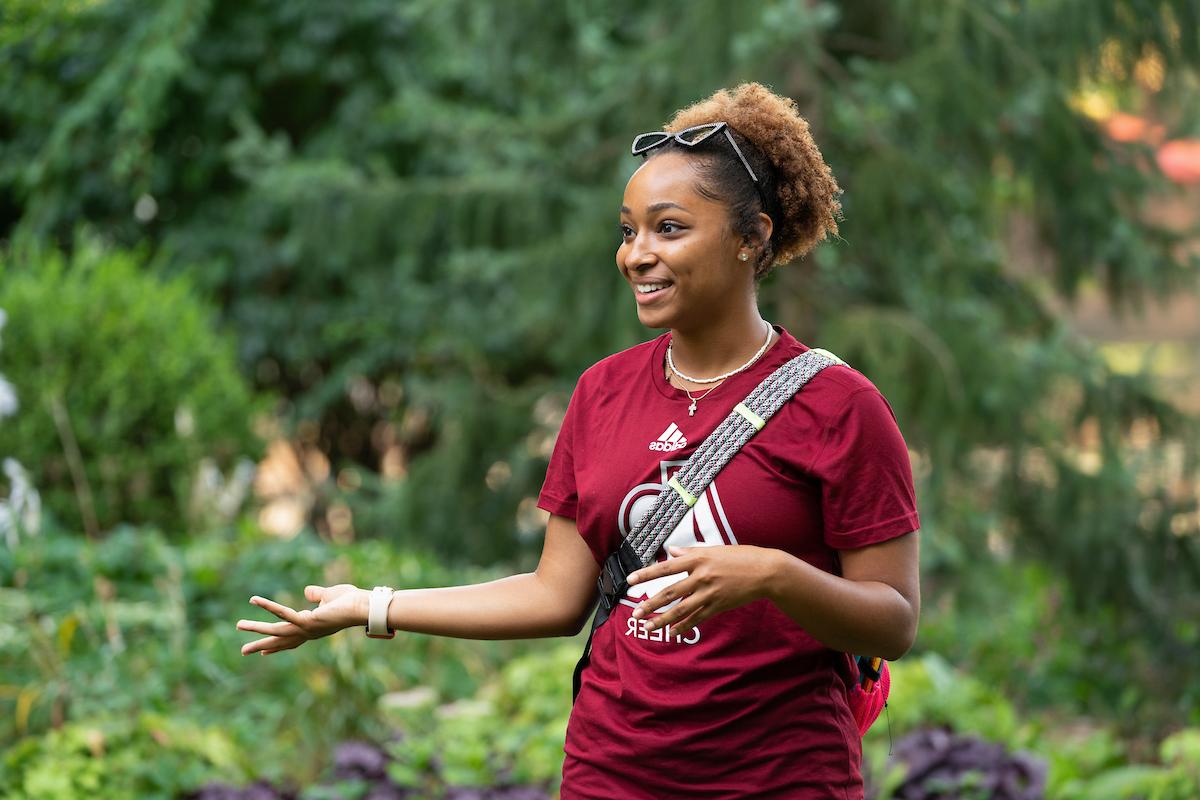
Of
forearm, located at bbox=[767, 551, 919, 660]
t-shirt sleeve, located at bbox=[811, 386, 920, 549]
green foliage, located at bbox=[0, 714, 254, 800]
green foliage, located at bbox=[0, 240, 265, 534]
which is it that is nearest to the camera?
forearm, located at bbox=[767, 551, 919, 660]

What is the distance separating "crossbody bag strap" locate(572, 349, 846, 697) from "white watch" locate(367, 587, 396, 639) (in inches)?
16.1

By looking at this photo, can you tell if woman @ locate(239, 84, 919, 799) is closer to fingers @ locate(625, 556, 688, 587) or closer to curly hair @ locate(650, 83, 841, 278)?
curly hair @ locate(650, 83, 841, 278)

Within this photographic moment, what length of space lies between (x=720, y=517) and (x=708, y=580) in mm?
289

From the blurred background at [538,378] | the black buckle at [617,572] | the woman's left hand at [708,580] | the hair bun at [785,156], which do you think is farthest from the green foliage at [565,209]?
the woman's left hand at [708,580]

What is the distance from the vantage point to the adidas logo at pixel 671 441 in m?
2.19

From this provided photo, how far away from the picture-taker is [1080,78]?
6125 mm

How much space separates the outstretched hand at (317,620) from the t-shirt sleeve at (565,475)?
0.36 m

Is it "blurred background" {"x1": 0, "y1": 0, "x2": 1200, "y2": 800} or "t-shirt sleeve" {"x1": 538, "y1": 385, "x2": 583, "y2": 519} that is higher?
"t-shirt sleeve" {"x1": 538, "y1": 385, "x2": 583, "y2": 519}

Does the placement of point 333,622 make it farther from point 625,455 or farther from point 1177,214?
point 1177,214

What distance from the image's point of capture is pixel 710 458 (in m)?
2.14

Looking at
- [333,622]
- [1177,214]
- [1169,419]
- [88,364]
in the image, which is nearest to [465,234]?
[88,364]

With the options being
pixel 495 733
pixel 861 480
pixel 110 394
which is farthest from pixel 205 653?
pixel 861 480

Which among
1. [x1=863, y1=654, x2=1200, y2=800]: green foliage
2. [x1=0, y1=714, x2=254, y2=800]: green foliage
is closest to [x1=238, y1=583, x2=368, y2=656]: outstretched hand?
[x1=0, y1=714, x2=254, y2=800]: green foliage

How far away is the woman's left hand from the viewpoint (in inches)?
72.6
